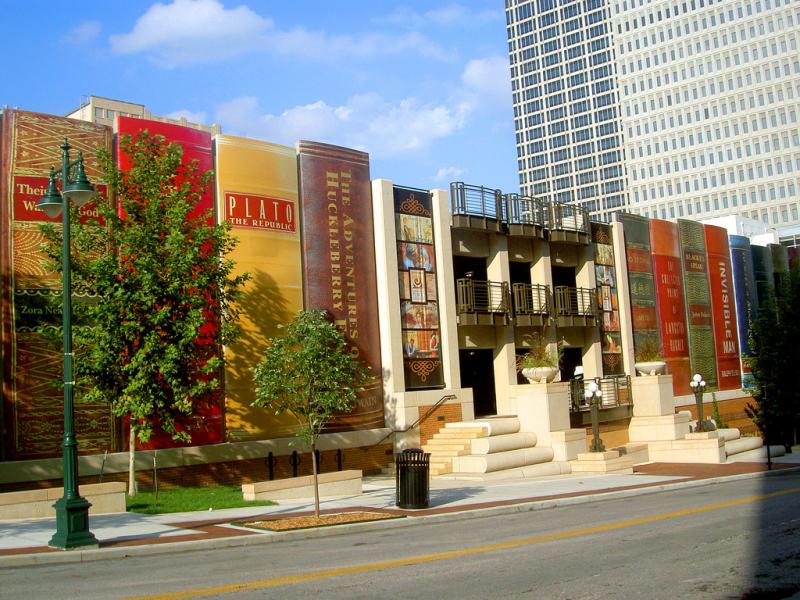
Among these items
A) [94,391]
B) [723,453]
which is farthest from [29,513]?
[723,453]

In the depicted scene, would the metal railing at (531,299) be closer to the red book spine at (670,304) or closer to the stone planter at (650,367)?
the stone planter at (650,367)

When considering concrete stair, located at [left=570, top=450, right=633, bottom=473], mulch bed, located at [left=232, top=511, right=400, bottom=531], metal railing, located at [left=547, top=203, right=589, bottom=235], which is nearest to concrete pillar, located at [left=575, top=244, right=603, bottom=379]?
metal railing, located at [left=547, top=203, right=589, bottom=235]

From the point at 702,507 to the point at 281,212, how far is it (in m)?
15.4

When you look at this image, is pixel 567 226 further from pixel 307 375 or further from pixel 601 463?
pixel 307 375

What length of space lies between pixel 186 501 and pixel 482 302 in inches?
662

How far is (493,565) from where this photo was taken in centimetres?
1130

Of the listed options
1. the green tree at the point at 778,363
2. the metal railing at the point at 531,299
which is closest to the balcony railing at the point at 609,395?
the metal railing at the point at 531,299

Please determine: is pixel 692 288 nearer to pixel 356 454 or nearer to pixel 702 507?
pixel 356 454

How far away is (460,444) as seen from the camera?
2806cm

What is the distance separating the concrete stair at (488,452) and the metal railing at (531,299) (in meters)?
6.11

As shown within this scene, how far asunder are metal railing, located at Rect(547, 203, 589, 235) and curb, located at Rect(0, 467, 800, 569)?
16464mm

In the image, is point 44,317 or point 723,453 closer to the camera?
point 44,317

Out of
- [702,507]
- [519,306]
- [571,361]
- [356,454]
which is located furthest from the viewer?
[571,361]

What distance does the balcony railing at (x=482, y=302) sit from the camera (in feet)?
104
